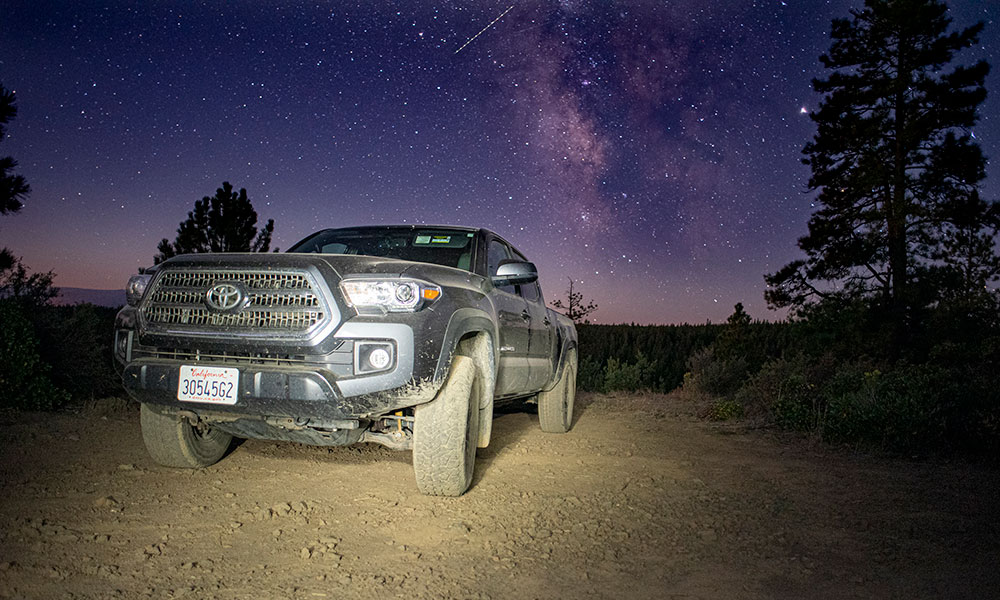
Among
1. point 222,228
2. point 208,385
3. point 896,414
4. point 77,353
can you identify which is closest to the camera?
point 208,385

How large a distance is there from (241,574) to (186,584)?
0.22m

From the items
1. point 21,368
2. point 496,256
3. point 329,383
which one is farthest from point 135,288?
point 21,368

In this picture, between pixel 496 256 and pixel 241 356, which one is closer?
pixel 241 356

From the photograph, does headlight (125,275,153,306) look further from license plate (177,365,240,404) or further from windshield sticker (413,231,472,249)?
windshield sticker (413,231,472,249)

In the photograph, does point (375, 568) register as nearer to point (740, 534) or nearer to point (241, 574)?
point (241, 574)

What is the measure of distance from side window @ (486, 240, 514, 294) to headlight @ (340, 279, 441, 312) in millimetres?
1564

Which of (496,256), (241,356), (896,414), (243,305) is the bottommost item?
(896,414)

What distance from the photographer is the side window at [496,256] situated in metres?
5.23

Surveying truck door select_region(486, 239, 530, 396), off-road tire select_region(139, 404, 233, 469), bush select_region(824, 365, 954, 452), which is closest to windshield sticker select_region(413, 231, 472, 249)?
truck door select_region(486, 239, 530, 396)

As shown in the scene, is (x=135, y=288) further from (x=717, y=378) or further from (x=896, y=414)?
(x=717, y=378)

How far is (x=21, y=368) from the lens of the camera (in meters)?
6.59

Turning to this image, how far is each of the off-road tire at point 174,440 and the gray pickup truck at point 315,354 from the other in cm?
1

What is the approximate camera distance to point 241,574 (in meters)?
2.82

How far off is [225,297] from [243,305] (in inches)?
4.9
